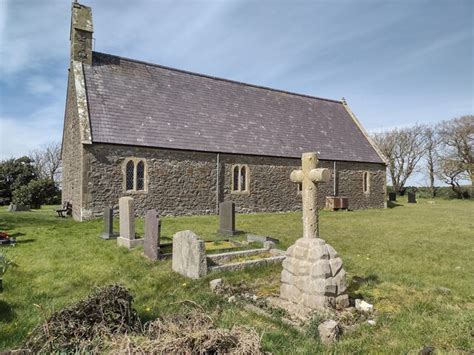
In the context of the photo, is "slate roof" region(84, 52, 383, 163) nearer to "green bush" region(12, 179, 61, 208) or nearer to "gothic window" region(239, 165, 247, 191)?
"gothic window" region(239, 165, 247, 191)

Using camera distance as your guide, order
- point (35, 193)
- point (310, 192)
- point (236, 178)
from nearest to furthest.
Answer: point (310, 192)
point (236, 178)
point (35, 193)

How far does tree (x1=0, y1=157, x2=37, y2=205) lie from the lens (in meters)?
30.6

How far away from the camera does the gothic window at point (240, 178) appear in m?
19.8

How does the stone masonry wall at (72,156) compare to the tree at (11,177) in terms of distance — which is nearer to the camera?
the stone masonry wall at (72,156)

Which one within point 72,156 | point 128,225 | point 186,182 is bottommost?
point 128,225

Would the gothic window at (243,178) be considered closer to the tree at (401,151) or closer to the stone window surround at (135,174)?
the stone window surround at (135,174)

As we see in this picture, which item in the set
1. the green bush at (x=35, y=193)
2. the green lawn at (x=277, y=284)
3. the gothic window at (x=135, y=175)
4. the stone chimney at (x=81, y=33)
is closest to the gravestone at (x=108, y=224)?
the green lawn at (x=277, y=284)

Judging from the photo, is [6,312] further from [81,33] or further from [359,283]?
[81,33]

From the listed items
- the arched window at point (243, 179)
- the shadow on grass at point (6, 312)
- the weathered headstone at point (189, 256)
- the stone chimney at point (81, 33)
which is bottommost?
the shadow on grass at point (6, 312)

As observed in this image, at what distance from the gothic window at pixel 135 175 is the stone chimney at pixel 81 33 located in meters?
6.23

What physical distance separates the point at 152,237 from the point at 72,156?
40.1 feet

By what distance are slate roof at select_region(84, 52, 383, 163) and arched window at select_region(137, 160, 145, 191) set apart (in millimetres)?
1072

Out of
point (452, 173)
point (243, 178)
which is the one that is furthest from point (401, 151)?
point (243, 178)

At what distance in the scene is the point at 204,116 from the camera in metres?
20.3
